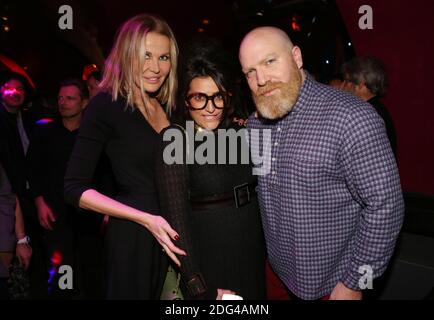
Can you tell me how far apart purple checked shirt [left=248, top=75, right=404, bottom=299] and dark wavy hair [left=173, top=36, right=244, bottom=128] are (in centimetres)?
25

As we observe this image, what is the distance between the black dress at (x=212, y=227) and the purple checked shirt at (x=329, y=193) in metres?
0.13

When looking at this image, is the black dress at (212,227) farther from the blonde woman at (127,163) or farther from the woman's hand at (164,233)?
the blonde woman at (127,163)

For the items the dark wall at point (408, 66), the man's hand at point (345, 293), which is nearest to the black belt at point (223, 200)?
the man's hand at point (345, 293)

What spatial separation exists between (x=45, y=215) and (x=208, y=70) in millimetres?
2600

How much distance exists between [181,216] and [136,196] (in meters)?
0.34

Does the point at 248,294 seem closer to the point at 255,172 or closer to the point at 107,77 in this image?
the point at 255,172

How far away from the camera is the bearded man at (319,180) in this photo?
5.57 ft

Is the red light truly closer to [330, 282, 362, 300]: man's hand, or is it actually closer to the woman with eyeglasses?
the woman with eyeglasses

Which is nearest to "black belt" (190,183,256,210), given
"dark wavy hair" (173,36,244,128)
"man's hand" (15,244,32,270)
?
"dark wavy hair" (173,36,244,128)

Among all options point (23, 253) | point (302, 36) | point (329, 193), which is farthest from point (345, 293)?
point (302, 36)

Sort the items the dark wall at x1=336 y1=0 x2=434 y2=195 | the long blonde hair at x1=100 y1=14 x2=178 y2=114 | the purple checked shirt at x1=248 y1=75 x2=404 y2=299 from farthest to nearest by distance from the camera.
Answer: the dark wall at x1=336 y1=0 x2=434 y2=195 < the long blonde hair at x1=100 y1=14 x2=178 y2=114 < the purple checked shirt at x1=248 y1=75 x2=404 y2=299

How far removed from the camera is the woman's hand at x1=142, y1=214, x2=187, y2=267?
1.82m

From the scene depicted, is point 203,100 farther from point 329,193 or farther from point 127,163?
point 329,193

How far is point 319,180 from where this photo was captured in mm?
1784
